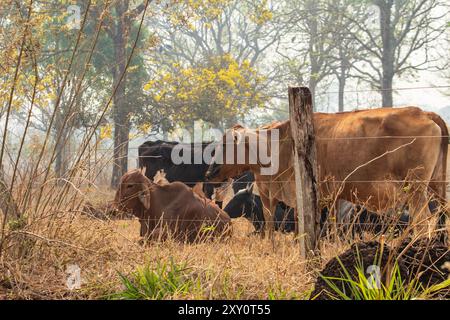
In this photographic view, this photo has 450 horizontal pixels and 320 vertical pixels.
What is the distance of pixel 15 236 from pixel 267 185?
3.98 metres

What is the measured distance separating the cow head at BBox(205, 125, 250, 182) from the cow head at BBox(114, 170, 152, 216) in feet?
3.75

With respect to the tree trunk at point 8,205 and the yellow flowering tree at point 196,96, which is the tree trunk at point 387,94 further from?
the tree trunk at point 8,205

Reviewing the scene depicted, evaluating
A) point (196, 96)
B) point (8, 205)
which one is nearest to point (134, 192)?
point (8, 205)

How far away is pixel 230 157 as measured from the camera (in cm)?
899

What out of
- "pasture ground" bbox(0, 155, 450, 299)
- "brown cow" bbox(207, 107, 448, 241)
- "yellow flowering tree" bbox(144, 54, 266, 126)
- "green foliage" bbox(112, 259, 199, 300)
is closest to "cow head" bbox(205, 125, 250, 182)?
"brown cow" bbox(207, 107, 448, 241)

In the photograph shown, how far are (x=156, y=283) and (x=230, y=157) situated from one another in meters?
4.49

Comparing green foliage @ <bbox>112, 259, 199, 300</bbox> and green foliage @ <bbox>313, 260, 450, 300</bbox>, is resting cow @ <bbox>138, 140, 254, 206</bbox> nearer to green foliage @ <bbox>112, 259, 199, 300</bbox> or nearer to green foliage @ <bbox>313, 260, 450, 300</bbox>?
green foliage @ <bbox>112, 259, 199, 300</bbox>

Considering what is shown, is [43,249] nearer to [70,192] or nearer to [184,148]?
[70,192]

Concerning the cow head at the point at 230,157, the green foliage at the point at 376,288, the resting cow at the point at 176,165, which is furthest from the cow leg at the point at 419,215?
the resting cow at the point at 176,165

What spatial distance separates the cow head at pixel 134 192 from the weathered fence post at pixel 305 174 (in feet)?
10.9

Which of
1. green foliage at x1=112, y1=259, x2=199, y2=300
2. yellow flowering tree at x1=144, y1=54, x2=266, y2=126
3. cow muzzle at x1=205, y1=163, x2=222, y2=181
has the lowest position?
green foliage at x1=112, y1=259, x2=199, y2=300

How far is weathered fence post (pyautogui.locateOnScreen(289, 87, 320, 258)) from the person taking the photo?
5.07 metres

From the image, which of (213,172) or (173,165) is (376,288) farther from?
(173,165)

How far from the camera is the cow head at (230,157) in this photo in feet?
28.9
